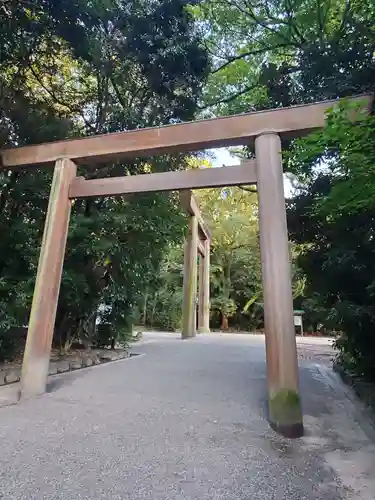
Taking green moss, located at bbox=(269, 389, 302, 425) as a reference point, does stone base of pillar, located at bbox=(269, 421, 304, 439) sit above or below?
below

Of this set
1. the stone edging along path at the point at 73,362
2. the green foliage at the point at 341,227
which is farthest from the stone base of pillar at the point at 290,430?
the stone edging along path at the point at 73,362

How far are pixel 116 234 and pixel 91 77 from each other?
3.05 meters

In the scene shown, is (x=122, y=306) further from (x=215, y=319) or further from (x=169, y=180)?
(x=215, y=319)

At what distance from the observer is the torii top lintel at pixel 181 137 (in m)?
3.41

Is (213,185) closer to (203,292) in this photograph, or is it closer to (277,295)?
(277,295)

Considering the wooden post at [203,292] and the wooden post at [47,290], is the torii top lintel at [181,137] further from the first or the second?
the wooden post at [203,292]

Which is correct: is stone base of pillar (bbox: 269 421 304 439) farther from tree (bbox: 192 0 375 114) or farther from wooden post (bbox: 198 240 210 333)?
wooden post (bbox: 198 240 210 333)

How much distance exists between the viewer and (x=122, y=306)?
6.75 meters

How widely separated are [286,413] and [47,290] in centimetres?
260

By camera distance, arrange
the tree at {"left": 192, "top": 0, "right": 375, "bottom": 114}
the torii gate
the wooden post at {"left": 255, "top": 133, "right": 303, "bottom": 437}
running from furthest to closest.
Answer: the tree at {"left": 192, "top": 0, "right": 375, "bottom": 114} < the torii gate < the wooden post at {"left": 255, "top": 133, "right": 303, "bottom": 437}

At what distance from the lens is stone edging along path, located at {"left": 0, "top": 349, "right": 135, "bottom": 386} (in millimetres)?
4226

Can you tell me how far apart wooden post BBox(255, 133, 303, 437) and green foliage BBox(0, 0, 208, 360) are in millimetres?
2664

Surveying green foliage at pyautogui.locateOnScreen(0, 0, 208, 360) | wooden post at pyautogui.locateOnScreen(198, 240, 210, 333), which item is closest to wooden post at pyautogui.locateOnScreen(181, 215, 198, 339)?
wooden post at pyautogui.locateOnScreen(198, 240, 210, 333)

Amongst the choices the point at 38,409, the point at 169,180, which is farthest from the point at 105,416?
the point at 169,180
